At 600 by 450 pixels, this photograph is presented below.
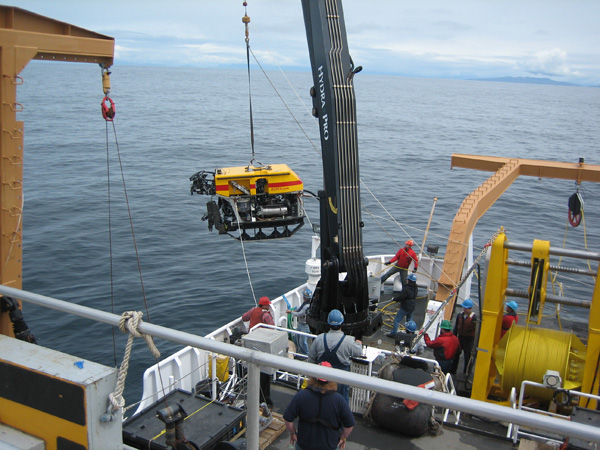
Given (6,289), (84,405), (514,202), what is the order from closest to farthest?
(84,405)
(6,289)
(514,202)

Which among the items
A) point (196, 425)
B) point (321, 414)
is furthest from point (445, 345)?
point (321, 414)

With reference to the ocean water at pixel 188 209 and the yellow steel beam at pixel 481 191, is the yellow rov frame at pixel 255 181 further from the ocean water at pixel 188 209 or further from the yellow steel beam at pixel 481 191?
the yellow steel beam at pixel 481 191

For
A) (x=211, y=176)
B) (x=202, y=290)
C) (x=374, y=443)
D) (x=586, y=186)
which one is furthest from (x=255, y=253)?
(x=586, y=186)

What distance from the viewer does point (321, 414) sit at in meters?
4.66

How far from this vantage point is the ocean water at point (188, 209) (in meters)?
19.0

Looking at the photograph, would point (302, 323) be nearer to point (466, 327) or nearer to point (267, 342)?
point (466, 327)

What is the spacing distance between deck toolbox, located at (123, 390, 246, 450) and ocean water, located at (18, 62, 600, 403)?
2492 mm

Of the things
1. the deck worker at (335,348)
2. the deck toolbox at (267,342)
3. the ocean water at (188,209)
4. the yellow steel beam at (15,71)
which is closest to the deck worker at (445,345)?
the deck worker at (335,348)

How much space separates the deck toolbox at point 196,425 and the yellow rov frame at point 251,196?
6.39m

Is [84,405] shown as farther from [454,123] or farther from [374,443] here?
[454,123]

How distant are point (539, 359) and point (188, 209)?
25.3 metres

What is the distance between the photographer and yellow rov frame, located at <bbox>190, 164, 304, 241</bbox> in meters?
12.7

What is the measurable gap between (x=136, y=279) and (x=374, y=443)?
15.7m

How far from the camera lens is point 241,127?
70.1 metres
